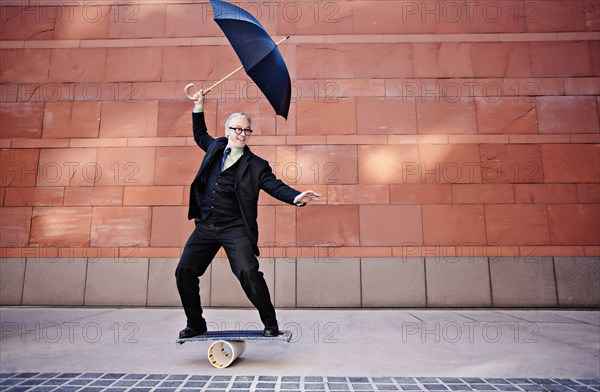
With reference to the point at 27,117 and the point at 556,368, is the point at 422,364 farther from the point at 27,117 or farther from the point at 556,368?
the point at 27,117

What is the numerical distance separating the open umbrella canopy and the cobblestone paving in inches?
89.9

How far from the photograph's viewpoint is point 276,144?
6.52 meters

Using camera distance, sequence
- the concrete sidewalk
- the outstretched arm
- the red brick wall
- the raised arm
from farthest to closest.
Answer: the red brick wall → the raised arm → the outstretched arm → the concrete sidewalk

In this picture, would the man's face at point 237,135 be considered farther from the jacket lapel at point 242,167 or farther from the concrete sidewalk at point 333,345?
the concrete sidewalk at point 333,345

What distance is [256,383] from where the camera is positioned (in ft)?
8.69

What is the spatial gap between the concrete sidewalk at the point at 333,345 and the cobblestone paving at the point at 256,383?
79 millimetres

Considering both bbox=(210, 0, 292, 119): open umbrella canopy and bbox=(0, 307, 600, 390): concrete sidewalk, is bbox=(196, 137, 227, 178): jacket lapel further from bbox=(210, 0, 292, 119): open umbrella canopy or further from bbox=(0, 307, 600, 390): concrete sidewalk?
bbox=(0, 307, 600, 390): concrete sidewalk

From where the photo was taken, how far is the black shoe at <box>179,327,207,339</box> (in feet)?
10.5

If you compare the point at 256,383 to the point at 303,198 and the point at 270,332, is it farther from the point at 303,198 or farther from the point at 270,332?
the point at 303,198

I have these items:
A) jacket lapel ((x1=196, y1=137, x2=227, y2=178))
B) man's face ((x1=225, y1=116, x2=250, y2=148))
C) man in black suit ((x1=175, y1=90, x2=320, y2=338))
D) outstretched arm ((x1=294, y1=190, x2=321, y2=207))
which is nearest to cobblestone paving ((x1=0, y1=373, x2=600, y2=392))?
man in black suit ((x1=175, y1=90, x2=320, y2=338))

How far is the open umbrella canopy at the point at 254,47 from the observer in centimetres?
329

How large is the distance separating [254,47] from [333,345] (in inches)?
122

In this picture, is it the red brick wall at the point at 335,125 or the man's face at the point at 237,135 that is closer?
the man's face at the point at 237,135

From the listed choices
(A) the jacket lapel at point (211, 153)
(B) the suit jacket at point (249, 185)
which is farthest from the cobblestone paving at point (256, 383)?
(A) the jacket lapel at point (211, 153)
